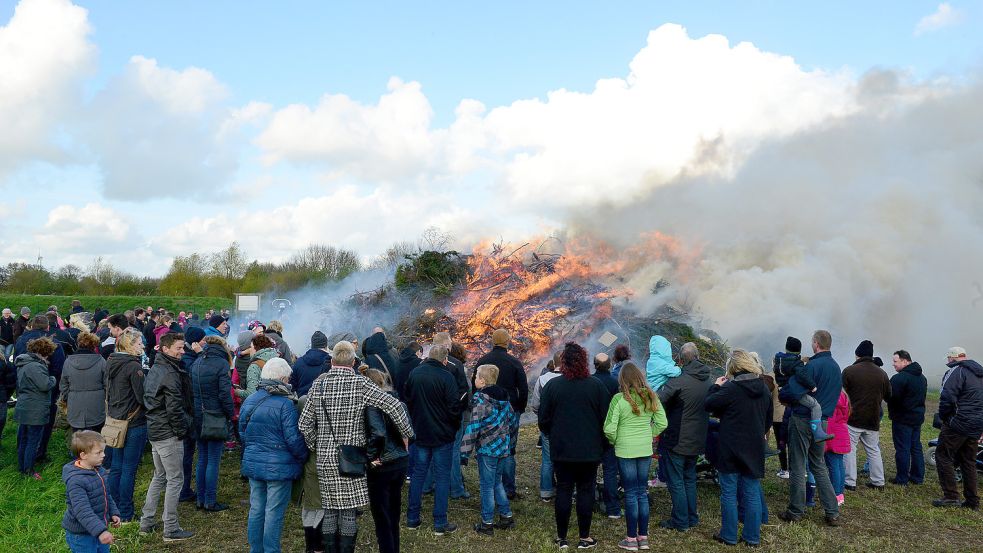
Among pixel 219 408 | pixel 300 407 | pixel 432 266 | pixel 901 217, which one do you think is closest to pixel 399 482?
pixel 300 407

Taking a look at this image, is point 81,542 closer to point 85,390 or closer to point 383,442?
point 383,442

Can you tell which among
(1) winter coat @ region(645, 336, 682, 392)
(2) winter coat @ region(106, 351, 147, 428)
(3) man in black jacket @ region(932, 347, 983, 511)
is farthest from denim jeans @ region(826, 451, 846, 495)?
(2) winter coat @ region(106, 351, 147, 428)

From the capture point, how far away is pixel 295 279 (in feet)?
134

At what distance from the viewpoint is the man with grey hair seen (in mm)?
6848

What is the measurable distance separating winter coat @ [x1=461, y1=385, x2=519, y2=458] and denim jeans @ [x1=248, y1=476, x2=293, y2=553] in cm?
210

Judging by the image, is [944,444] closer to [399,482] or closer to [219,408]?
[399,482]

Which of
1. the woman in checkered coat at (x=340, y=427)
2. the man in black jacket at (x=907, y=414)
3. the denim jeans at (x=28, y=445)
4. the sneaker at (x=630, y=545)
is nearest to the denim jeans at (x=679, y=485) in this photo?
the sneaker at (x=630, y=545)

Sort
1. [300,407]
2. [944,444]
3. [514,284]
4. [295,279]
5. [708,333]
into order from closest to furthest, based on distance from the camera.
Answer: [300,407], [944,444], [708,333], [514,284], [295,279]

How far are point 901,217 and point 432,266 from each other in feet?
47.8

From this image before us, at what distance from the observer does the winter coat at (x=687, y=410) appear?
701cm

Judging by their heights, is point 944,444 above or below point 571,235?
below

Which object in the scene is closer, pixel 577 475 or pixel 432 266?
pixel 577 475

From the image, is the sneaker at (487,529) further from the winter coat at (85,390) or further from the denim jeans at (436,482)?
the winter coat at (85,390)

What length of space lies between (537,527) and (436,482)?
4.43 feet
